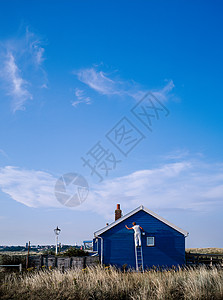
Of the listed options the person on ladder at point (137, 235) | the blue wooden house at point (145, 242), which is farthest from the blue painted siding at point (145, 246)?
the person on ladder at point (137, 235)

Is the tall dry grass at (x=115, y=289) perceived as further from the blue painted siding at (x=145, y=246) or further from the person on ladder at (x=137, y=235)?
the blue painted siding at (x=145, y=246)

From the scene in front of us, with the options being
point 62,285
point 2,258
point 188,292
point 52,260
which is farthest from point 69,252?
point 188,292

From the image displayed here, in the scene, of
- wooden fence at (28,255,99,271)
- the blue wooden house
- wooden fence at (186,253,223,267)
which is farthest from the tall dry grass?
wooden fence at (186,253,223,267)

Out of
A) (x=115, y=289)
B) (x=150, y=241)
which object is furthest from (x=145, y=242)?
(x=115, y=289)

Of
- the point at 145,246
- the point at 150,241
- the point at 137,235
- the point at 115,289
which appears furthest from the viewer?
the point at 150,241

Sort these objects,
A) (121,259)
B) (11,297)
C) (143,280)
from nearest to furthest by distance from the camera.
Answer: (11,297), (143,280), (121,259)

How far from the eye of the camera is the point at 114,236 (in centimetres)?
2077

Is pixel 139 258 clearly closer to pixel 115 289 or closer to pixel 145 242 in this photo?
pixel 145 242

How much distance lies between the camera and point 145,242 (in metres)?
21.0

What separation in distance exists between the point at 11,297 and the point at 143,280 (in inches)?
196

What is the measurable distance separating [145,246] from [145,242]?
27 centimetres

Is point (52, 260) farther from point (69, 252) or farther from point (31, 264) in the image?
point (69, 252)

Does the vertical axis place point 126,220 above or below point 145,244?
above

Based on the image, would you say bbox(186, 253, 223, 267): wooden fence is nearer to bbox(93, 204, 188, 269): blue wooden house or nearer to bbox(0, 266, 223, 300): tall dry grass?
bbox(93, 204, 188, 269): blue wooden house
